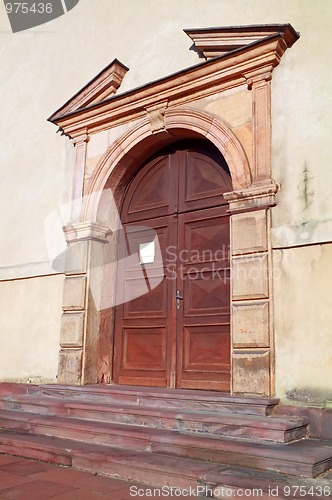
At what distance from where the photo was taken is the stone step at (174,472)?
2.91 m

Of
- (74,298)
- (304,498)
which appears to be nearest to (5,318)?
(74,298)

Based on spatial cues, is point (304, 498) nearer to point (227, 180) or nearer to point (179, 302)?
point (179, 302)

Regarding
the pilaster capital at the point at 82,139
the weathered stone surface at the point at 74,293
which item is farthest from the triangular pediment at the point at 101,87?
the weathered stone surface at the point at 74,293

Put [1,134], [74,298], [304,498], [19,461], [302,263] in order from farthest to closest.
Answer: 1. [1,134]
2. [74,298]
3. [302,263]
4. [19,461]
5. [304,498]

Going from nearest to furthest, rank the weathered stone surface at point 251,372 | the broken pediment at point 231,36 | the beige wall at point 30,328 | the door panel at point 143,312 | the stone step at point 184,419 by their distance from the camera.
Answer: the stone step at point 184,419 → the weathered stone surface at point 251,372 → the broken pediment at point 231,36 → the door panel at point 143,312 → the beige wall at point 30,328

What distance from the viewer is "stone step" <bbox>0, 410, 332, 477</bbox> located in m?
3.16

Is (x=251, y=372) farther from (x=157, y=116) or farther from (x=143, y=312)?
(x=157, y=116)

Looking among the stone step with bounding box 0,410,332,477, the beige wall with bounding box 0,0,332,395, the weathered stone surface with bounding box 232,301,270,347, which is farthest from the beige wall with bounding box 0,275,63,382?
the weathered stone surface with bounding box 232,301,270,347

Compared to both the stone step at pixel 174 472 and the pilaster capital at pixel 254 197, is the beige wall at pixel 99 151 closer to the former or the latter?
the pilaster capital at pixel 254 197

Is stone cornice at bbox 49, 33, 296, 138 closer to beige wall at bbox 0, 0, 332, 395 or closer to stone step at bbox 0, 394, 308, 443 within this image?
beige wall at bbox 0, 0, 332, 395

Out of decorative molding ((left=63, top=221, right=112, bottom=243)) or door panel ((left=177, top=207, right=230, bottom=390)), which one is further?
decorative molding ((left=63, top=221, right=112, bottom=243))

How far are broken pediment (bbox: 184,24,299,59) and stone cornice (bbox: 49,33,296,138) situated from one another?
0.08m

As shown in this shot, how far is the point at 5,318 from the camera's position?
6.56 metres

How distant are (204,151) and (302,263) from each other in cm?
189
